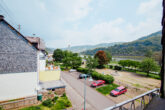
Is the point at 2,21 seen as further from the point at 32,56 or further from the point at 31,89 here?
the point at 31,89

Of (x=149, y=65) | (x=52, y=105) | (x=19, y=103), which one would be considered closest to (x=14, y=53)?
(x=19, y=103)

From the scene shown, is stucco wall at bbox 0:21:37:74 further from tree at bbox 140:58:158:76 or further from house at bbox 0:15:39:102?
tree at bbox 140:58:158:76

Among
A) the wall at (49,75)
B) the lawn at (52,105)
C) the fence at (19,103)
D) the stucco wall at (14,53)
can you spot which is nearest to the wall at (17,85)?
the stucco wall at (14,53)

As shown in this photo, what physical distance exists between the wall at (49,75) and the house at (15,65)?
13.7ft

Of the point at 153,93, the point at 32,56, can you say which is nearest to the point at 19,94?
the point at 32,56

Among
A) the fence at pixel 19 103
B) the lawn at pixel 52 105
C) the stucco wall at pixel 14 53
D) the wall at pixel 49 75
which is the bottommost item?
the lawn at pixel 52 105

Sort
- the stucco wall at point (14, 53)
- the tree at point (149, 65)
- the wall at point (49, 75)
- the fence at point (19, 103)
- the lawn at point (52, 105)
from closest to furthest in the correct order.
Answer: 1. the fence at point (19, 103)
2. the stucco wall at point (14, 53)
3. the lawn at point (52, 105)
4. the wall at point (49, 75)
5. the tree at point (149, 65)

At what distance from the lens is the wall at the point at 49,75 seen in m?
14.8

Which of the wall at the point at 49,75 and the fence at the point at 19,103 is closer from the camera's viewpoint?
the fence at the point at 19,103

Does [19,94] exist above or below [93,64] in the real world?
below

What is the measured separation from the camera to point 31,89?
1050cm

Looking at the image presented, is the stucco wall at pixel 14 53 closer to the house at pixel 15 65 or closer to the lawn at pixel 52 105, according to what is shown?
the house at pixel 15 65

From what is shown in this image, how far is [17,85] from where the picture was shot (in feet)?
32.2

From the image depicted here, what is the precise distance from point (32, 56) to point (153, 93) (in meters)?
11.8
